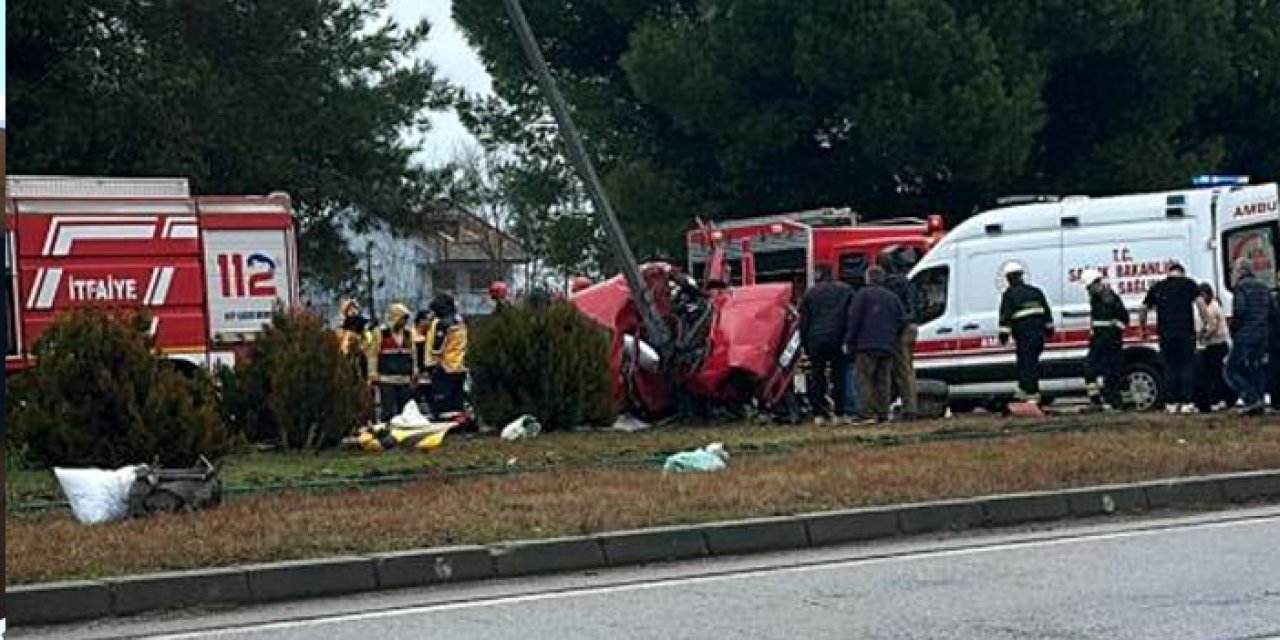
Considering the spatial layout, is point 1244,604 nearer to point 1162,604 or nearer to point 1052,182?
point 1162,604

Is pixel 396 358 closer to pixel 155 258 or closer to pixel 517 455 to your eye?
pixel 155 258

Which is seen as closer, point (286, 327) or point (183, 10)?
point (286, 327)

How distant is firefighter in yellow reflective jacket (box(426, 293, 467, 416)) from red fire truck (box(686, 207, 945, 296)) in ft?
18.3

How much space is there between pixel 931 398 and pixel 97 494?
449 inches

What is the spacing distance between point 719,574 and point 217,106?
2277cm

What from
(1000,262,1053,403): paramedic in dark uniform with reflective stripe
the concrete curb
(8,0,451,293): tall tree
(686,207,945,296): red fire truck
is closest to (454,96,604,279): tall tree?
(8,0,451,293): tall tree

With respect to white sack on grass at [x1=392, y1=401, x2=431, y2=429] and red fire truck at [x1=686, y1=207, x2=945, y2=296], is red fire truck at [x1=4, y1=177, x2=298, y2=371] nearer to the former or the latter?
white sack on grass at [x1=392, y1=401, x2=431, y2=429]

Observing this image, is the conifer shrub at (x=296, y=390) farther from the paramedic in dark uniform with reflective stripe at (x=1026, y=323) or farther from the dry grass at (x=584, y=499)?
the paramedic in dark uniform with reflective stripe at (x=1026, y=323)

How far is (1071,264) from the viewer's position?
20.9 metres

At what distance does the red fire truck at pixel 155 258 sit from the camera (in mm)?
Result: 20297

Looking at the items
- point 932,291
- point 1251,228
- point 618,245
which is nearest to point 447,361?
point 618,245

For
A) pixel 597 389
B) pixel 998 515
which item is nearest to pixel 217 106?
pixel 597 389

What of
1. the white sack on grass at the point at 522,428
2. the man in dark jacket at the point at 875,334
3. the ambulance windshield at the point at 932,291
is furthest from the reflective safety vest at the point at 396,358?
the ambulance windshield at the point at 932,291

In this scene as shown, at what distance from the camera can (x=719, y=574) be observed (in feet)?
33.2
